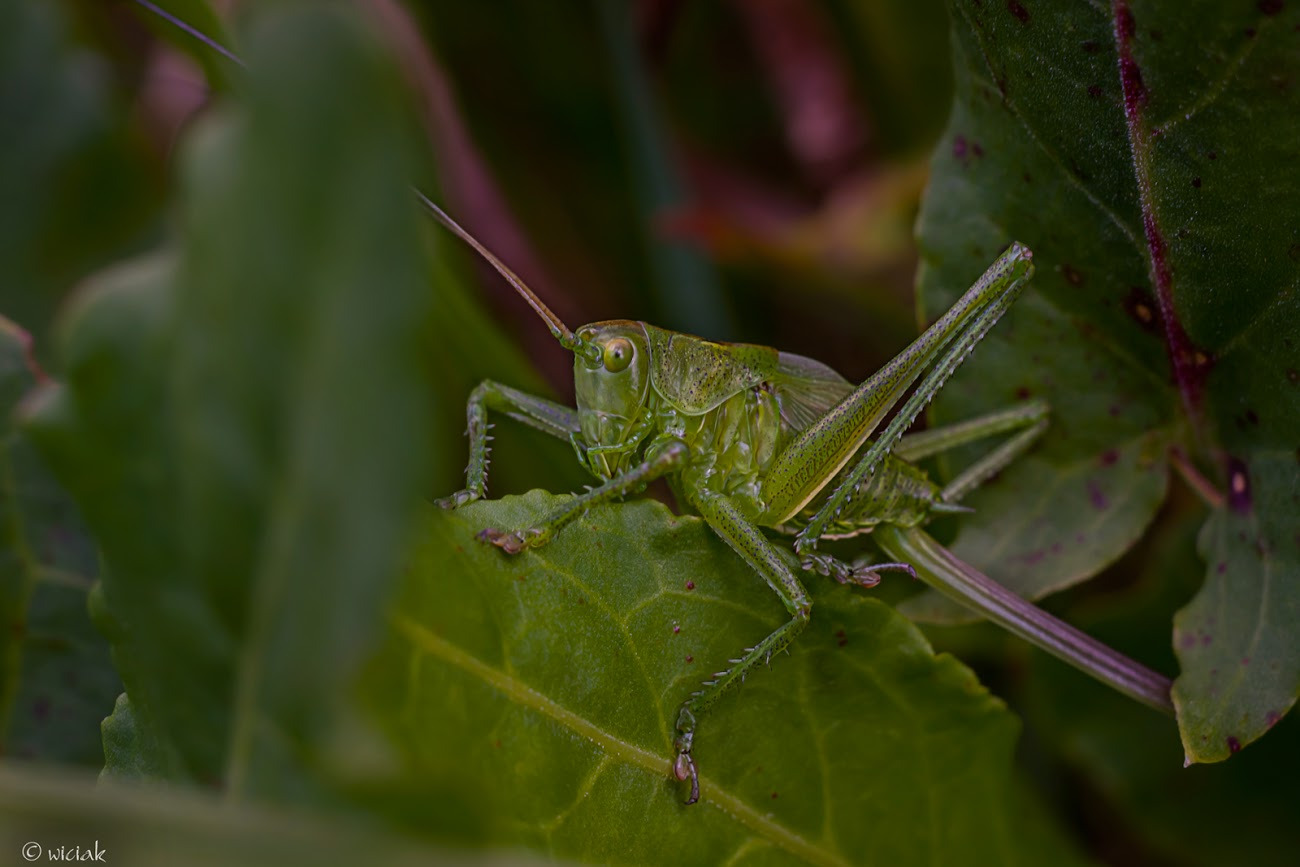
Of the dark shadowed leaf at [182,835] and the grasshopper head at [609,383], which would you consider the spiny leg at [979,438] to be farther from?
the dark shadowed leaf at [182,835]

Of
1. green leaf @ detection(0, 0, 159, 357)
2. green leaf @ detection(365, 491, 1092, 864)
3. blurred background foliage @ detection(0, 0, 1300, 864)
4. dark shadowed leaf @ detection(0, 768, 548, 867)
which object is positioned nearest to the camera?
dark shadowed leaf @ detection(0, 768, 548, 867)

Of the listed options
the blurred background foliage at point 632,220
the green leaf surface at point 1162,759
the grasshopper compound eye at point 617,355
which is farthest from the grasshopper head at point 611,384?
the green leaf surface at point 1162,759

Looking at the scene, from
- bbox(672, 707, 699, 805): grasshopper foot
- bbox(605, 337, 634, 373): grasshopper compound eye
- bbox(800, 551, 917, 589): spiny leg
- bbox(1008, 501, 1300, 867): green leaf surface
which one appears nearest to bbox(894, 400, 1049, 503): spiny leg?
bbox(800, 551, 917, 589): spiny leg

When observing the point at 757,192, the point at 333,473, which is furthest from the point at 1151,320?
the point at 757,192

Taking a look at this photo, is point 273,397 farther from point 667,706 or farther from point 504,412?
point 504,412

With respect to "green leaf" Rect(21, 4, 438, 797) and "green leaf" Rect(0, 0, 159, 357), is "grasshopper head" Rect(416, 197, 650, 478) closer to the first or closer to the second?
"green leaf" Rect(21, 4, 438, 797)

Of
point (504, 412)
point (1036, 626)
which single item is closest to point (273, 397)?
point (504, 412)
